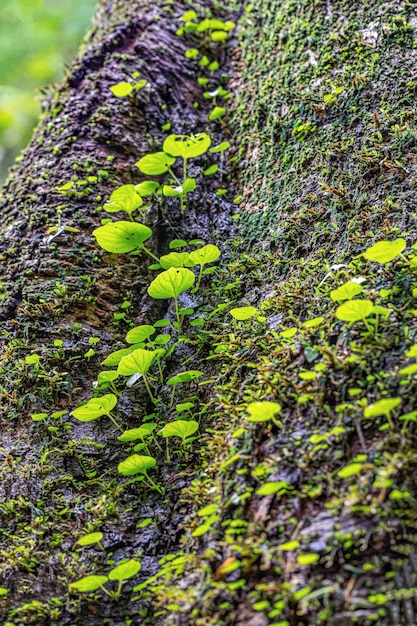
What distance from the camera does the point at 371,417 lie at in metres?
1.38

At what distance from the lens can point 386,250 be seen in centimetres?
156

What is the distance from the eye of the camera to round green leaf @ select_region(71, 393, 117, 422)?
1775mm

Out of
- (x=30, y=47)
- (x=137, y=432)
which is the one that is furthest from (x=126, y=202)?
(x=30, y=47)

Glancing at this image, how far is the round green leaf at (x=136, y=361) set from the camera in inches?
69.7

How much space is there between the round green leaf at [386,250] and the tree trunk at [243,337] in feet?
0.03

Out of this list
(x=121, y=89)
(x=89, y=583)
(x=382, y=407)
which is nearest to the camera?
(x=382, y=407)

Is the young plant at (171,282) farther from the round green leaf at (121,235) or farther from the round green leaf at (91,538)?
the round green leaf at (91,538)

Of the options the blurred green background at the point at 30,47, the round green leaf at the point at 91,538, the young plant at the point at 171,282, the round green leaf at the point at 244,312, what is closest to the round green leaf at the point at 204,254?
the young plant at the point at 171,282

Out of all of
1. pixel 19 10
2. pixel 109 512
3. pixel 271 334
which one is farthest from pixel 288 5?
pixel 19 10

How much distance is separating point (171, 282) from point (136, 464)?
2.28 feet

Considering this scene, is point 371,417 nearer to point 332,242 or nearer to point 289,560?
point 289,560

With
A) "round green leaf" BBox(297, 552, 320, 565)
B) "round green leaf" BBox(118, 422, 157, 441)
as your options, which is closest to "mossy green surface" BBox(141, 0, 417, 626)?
"round green leaf" BBox(297, 552, 320, 565)

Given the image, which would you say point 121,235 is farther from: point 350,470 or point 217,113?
point 350,470

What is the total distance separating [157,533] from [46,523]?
39 cm
